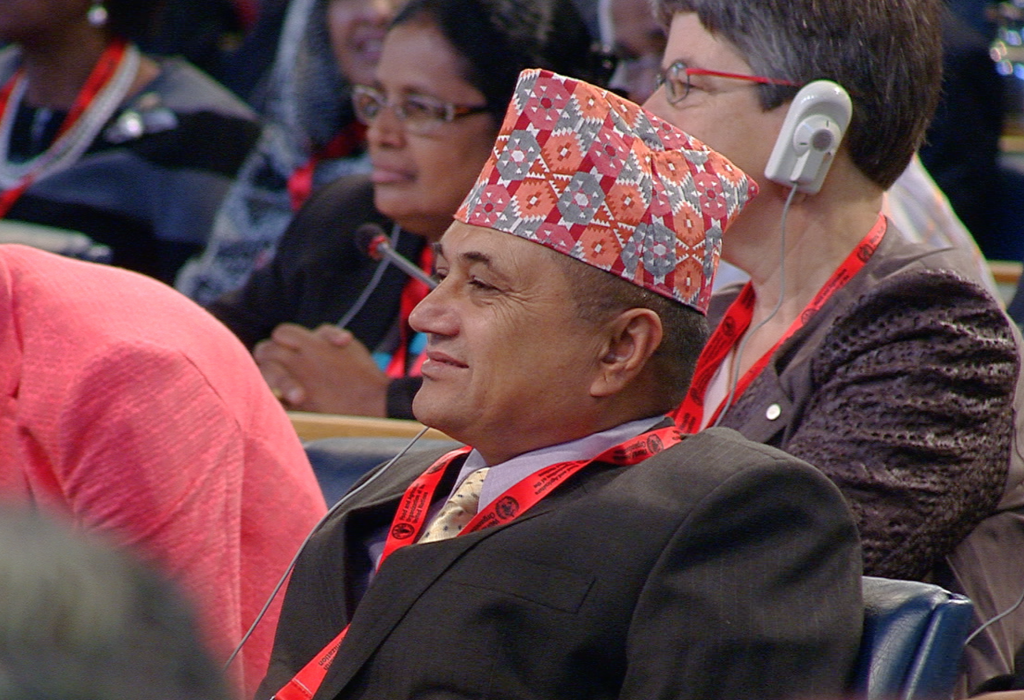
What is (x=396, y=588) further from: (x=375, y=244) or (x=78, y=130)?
(x=78, y=130)

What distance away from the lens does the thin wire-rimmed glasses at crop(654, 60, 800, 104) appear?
2151 millimetres

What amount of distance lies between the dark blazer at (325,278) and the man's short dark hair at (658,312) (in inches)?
62.9

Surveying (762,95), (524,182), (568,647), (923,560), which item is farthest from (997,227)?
(568,647)

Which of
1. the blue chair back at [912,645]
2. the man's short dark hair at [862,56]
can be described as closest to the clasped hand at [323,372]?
the man's short dark hair at [862,56]

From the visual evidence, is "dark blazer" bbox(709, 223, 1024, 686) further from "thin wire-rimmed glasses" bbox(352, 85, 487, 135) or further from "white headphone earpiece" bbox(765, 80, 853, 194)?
"thin wire-rimmed glasses" bbox(352, 85, 487, 135)

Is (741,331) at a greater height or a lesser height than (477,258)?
lesser

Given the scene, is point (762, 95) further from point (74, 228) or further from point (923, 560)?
point (74, 228)

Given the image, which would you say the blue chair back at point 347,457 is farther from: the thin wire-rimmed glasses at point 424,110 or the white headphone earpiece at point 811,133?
the thin wire-rimmed glasses at point 424,110

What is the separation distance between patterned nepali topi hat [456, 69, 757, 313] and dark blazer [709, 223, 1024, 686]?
0.95 ft

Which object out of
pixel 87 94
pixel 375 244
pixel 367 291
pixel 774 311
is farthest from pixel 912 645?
pixel 87 94

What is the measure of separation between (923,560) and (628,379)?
44 cm

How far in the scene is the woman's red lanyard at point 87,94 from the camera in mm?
3893

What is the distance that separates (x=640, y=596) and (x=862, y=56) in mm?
1047

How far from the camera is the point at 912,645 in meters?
1.37
